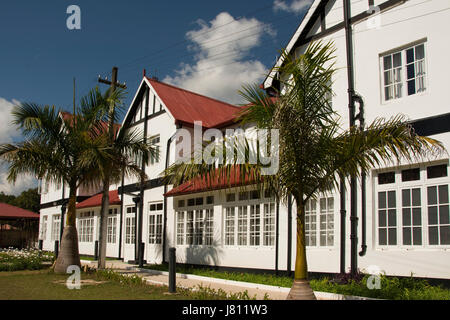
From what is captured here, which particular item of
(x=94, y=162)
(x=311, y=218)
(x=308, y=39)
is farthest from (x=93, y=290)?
(x=308, y=39)

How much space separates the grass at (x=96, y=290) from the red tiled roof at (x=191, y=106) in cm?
733

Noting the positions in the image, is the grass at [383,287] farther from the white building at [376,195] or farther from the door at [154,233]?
the door at [154,233]

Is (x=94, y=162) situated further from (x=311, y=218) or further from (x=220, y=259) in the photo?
(x=311, y=218)

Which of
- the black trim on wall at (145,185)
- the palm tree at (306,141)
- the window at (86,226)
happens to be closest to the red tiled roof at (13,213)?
the window at (86,226)

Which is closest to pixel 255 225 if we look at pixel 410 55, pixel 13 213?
pixel 410 55

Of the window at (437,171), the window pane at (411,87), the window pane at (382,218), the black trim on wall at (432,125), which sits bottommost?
the window pane at (382,218)

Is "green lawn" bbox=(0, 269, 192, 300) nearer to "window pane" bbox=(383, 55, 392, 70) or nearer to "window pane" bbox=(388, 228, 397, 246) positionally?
"window pane" bbox=(388, 228, 397, 246)

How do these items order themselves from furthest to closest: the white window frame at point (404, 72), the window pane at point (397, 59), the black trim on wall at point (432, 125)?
the window pane at point (397, 59), the white window frame at point (404, 72), the black trim on wall at point (432, 125)

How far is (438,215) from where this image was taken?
9.47m

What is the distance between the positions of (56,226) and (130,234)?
11167 millimetres

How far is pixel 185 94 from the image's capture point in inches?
844

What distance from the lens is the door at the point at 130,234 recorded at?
19.9m

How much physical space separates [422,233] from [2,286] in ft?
35.0

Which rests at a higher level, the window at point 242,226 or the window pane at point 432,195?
the window pane at point 432,195
